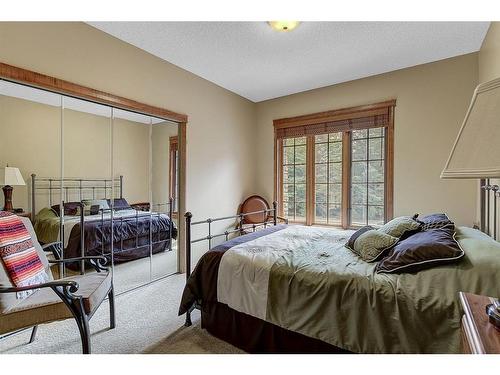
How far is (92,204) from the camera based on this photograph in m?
2.62

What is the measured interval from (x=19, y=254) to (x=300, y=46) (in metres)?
3.05

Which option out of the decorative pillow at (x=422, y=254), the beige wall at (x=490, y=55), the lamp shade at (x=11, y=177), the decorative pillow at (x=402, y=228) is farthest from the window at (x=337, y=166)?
the lamp shade at (x=11, y=177)

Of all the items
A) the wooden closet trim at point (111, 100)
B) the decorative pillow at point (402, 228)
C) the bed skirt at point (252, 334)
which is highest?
the wooden closet trim at point (111, 100)

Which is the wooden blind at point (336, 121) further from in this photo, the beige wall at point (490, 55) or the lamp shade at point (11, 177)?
the lamp shade at point (11, 177)

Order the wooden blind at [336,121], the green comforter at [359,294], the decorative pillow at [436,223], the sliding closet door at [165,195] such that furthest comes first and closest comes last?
the wooden blind at [336,121], the sliding closet door at [165,195], the decorative pillow at [436,223], the green comforter at [359,294]

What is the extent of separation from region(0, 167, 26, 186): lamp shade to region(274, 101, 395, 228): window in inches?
129

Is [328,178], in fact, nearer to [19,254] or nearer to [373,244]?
[373,244]

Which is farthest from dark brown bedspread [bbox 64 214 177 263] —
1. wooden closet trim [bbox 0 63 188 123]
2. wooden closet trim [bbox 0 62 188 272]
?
wooden closet trim [bbox 0 63 188 123]

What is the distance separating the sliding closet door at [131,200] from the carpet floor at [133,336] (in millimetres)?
553

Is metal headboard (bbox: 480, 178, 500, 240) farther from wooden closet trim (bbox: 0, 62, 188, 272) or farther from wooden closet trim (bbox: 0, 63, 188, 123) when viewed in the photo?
wooden closet trim (bbox: 0, 63, 188, 123)

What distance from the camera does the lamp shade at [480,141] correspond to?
68 centimetres

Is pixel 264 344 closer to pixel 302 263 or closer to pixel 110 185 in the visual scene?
pixel 302 263

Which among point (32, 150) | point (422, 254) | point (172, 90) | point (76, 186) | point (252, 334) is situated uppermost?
point (172, 90)

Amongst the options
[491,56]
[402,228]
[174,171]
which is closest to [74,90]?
[174,171]
